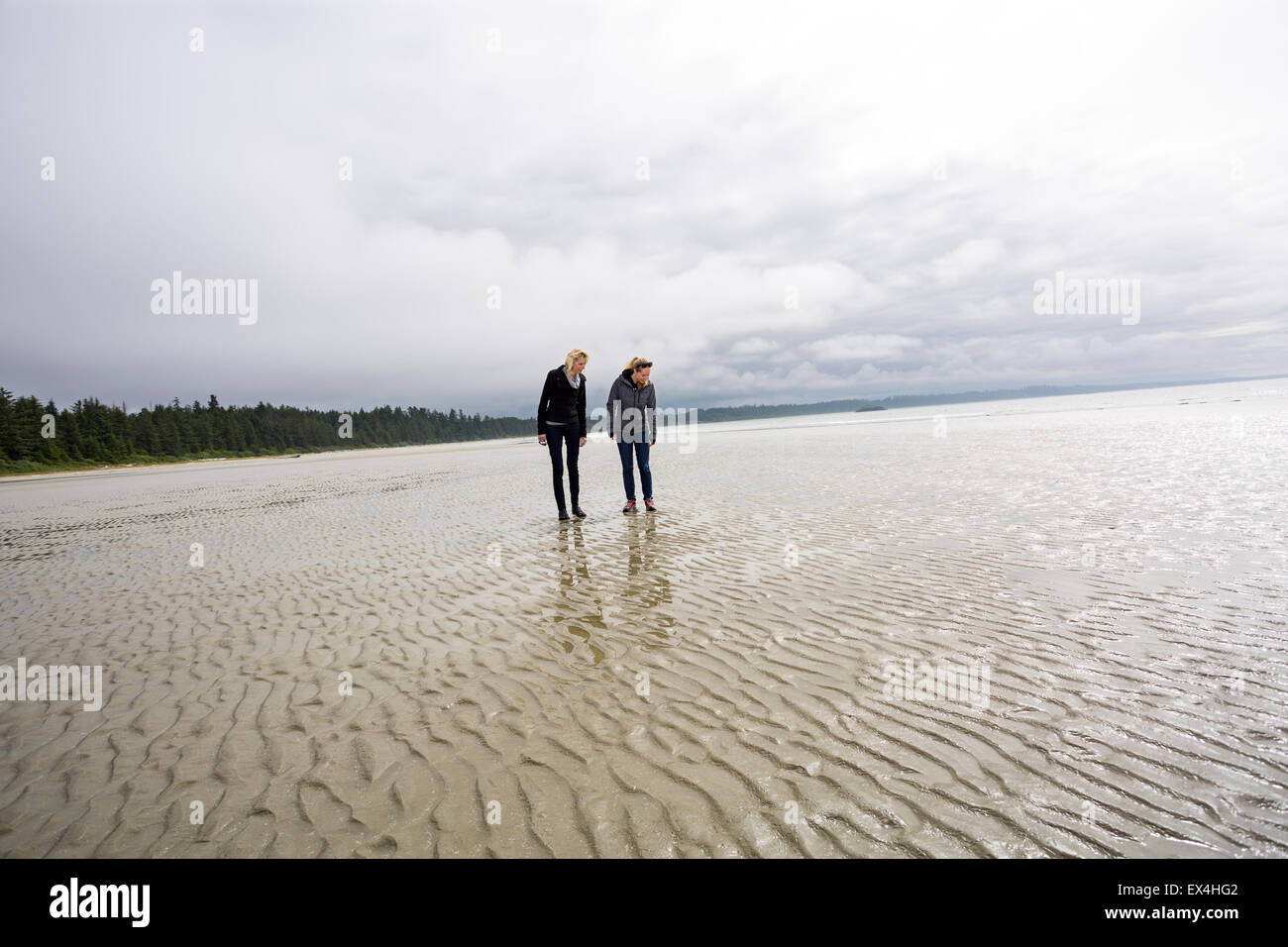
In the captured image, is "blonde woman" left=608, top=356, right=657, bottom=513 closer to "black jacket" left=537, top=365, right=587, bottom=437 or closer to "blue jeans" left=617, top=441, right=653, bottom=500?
"blue jeans" left=617, top=441, right=653, bottom=500

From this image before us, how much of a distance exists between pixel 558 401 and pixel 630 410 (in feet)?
5.21

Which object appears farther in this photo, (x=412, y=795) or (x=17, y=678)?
(x=17, y=678)

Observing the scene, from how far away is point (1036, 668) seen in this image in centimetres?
445

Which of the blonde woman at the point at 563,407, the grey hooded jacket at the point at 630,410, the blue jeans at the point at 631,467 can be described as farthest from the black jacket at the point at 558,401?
the blue jeans at the point at 631,467

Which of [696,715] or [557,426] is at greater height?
[557,426]

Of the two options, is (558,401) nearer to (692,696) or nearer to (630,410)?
(630,410)

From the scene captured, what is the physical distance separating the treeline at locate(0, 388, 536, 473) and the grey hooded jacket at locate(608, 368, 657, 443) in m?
87.9

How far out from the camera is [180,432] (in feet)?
311
